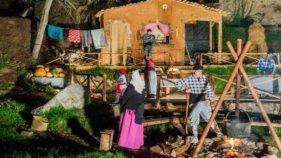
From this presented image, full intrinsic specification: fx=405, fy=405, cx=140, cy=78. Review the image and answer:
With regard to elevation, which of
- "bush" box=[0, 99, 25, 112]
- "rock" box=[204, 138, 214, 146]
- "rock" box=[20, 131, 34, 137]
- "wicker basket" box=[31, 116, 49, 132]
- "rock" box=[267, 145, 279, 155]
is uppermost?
"bush" box=[0, 99, 25, 112]

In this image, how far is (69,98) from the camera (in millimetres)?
13398

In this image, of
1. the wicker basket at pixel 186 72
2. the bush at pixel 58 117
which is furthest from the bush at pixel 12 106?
the wicker basket at pixel 186 72

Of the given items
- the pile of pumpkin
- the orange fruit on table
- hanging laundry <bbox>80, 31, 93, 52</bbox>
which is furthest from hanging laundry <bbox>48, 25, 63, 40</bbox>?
the orange fruit on table

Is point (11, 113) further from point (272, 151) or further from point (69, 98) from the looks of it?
point (272, 151)

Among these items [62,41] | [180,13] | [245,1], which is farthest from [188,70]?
[245,1]

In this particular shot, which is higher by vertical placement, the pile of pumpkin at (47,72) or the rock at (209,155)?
the pile of pumpkin at (47,72)

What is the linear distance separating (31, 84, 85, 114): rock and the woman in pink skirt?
361 centimetres

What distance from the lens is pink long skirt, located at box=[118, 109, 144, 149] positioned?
10.1 m

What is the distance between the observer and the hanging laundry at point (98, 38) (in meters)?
24.2

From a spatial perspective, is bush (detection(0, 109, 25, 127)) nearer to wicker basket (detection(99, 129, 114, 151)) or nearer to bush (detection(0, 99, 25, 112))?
bush (detection(0, 99, 25, 112))

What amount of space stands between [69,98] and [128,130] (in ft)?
12.9

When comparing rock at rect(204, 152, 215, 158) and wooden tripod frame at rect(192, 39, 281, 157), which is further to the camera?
rock at rect(204, 152, 215, 158)

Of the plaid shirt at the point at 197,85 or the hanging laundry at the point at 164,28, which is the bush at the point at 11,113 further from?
the hanging laundry at the point at 164,28

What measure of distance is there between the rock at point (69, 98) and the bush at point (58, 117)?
202mm
